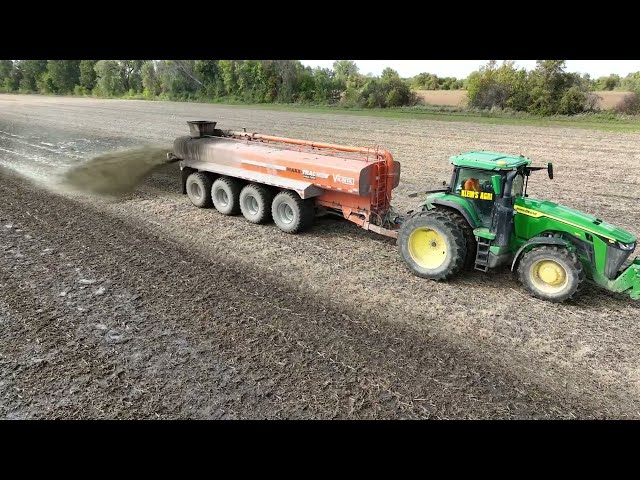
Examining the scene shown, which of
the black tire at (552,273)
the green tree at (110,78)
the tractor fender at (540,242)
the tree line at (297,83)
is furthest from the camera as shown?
the green tree at (110,78)

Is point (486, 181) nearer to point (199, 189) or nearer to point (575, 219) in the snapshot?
point (575, 219)

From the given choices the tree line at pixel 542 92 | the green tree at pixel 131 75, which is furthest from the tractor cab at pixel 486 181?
the green tree at pixel 131 75

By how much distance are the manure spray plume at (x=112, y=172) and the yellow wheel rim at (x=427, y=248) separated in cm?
868

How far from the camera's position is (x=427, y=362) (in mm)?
5562

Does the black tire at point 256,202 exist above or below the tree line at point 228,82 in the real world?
below

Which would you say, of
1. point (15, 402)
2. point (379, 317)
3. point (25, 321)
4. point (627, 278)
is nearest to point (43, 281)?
point (25, 321)

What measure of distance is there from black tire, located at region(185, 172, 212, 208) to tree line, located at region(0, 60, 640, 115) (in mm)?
30093

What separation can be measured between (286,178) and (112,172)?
867 centimetres

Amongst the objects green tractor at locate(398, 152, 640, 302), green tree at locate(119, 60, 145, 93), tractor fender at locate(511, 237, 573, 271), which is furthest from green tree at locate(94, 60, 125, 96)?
tractor fender at locate(511, 237, 573, 271)

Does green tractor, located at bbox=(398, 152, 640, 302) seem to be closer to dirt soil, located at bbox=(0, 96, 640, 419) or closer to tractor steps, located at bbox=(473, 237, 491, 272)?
tractor steps, located at bbox=(473, 237, 491, 272)

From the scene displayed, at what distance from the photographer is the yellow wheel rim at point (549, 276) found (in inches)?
263

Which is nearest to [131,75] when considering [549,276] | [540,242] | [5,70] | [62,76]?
[62,76]

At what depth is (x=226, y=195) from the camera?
11.0 m

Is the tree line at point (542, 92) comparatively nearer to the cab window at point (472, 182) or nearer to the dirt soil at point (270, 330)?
the dirt soil at point (270, 330)
